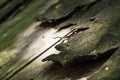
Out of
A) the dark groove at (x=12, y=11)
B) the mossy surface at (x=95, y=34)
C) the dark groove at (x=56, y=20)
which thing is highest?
the dark groove at (x=12, y=11)

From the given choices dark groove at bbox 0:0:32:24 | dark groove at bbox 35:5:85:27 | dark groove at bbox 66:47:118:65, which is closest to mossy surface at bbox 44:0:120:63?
dark groove at bbox 66:47:118:65

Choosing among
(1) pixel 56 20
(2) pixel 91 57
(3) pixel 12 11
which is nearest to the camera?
(2) pixel 91 57

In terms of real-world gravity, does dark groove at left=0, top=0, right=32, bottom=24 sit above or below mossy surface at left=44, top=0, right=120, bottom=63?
above

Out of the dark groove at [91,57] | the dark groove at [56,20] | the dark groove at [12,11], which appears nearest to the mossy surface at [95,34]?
the dark groove at [91,57]

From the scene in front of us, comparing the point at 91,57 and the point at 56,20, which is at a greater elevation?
the point at 56,20

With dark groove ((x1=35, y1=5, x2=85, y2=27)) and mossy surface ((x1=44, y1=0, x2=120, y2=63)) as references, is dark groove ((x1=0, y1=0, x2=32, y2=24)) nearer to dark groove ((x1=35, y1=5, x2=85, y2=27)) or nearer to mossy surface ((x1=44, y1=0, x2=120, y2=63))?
dark groove ((x1=35, y1=5, x2=85, y2=27))

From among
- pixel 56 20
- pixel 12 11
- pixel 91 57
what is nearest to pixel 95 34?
pixel 91 57

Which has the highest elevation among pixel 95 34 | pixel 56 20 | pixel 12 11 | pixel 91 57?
pixel 12 11

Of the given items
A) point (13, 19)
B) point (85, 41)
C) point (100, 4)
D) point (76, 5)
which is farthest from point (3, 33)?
point (85, 41)

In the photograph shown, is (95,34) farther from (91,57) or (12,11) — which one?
(12,11)

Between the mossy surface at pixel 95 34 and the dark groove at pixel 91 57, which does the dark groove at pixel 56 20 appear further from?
the dark groove at pixel 91 57

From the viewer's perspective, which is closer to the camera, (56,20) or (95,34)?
(95,34)

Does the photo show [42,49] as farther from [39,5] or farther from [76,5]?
[39,5]

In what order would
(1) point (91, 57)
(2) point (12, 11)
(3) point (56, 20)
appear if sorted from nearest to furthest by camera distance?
(1) point (91, 57), (3) point (56, 20), (2) point (12, 11)
